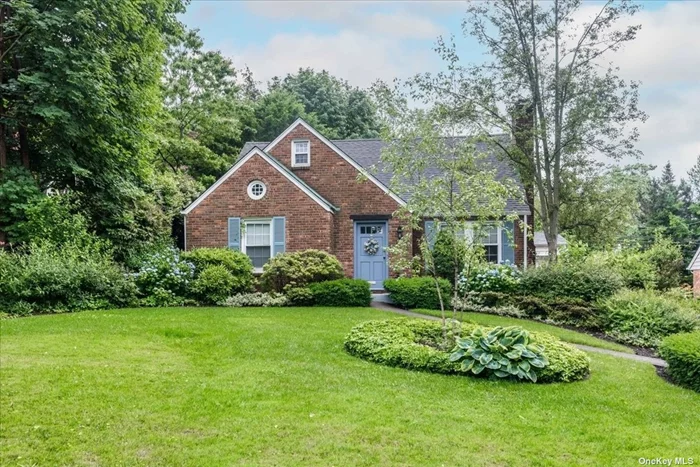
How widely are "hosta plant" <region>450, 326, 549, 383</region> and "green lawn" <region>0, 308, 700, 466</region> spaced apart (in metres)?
0.23

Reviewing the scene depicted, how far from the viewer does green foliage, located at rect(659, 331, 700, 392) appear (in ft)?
21.0

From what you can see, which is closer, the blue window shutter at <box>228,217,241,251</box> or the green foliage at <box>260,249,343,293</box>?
the green foliage at <box>260,249,343,293</box>

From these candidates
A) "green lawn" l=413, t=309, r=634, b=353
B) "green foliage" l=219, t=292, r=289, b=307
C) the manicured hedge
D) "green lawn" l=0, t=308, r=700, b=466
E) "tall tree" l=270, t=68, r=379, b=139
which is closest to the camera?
"green lawn" l=0, t=308, r=700, b=466

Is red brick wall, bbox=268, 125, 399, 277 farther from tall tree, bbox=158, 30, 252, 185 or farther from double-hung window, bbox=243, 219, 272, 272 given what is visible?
tall tree, bbox=158, 30, 252, 185

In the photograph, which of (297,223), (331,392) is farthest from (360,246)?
(331,392)

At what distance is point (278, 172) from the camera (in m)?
15.8

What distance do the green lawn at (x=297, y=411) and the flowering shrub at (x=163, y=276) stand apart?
216 inches

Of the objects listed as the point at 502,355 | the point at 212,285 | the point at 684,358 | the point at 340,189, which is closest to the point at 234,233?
the point at 212,285

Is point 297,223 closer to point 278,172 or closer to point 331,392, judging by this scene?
point 278,172

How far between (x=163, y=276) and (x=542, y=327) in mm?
10097

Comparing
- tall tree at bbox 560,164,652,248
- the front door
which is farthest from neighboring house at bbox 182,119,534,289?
tall tree at bbox 560,164,652,248

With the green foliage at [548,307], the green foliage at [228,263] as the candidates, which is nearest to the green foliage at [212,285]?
the green foliage at [228,263]

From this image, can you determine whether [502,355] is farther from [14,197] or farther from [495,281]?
[14,197]

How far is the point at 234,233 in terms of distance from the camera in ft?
52.1
